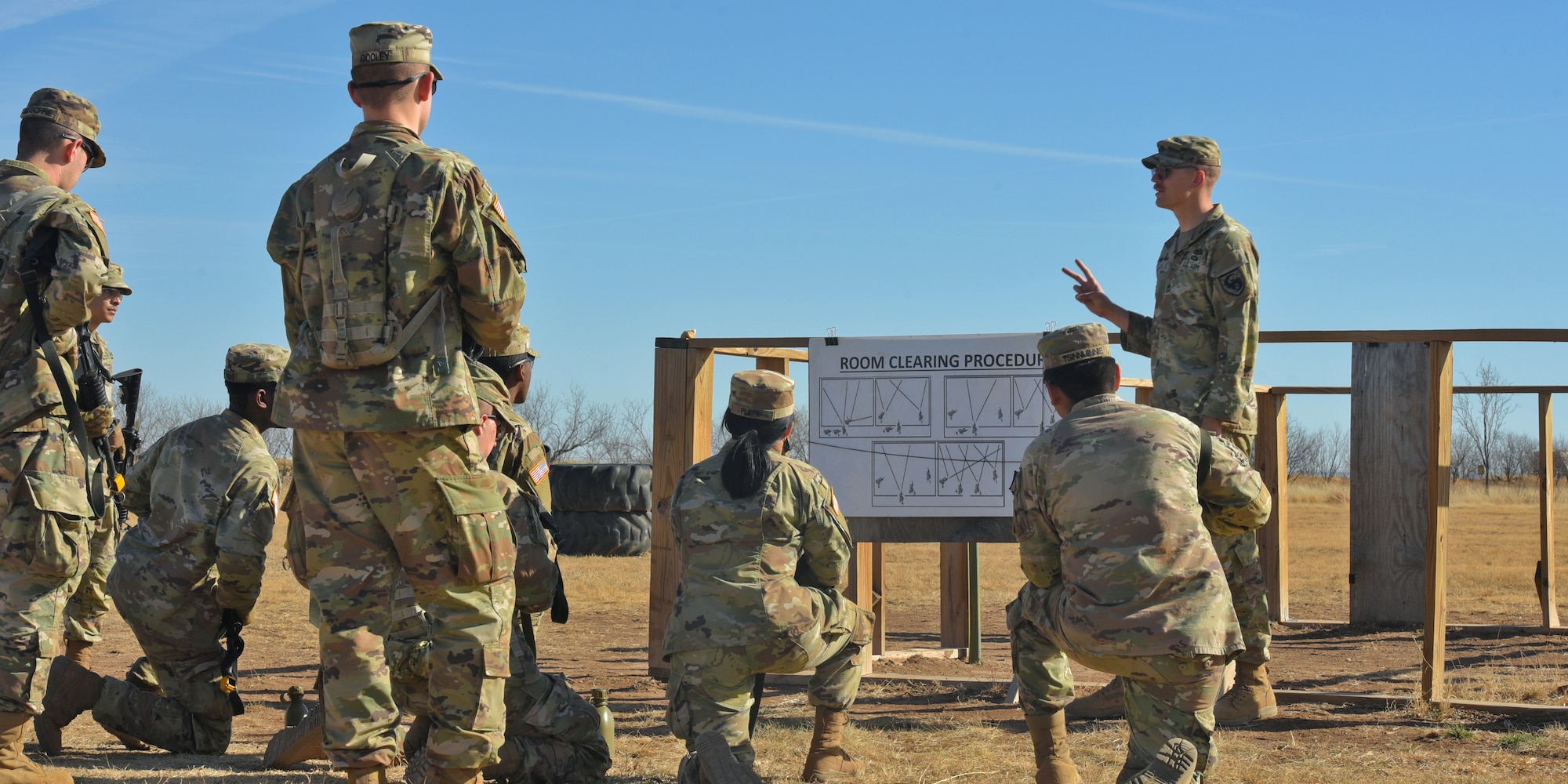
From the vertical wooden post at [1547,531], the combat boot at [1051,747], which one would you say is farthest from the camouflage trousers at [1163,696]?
the vertical wooden post at [1547,531]

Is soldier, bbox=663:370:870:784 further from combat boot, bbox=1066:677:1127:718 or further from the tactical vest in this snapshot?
combat boot, bbox=1066:677:1127:718

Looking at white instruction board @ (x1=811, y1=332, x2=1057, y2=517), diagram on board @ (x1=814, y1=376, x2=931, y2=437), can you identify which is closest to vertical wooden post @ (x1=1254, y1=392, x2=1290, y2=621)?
white instruction board @ (x1=811, y1=332, x2=1057, y2=517)

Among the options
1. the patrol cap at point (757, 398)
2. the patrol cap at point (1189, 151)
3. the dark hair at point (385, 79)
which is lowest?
the patrol cap at point (757, 398)

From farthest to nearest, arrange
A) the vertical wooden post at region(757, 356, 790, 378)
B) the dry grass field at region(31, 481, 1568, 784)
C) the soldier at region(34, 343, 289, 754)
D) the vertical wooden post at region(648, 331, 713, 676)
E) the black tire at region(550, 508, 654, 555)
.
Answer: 1. the black tire at region(550, 508, 654, 555)
2. the vertical wooden post at region(757, 356, 790, 378)
3. the vertical wooden post at region(648, 331, 713, 676)
4. the soldier at region(34, 343, 289, 754)
5. the dry grass field at region(31, 481, 1568, 784)

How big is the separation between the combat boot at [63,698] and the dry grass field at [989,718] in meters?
0.13

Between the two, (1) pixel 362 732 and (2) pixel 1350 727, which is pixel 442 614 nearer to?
(1) pixel 362 732

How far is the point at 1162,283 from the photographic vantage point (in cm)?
620

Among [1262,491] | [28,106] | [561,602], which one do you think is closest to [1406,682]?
[1262,491]

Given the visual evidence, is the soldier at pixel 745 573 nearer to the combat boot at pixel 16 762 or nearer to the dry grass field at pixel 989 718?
the dry grass field at pixel 989 718

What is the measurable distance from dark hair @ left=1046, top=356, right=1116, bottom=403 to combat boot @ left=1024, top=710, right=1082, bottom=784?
44.6 inches

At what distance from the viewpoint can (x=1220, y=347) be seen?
5953 mm

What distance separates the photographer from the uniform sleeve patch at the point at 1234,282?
5859 millimetres

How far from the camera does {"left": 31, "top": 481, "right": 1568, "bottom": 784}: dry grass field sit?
5.48 m

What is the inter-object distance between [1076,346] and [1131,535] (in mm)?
724
